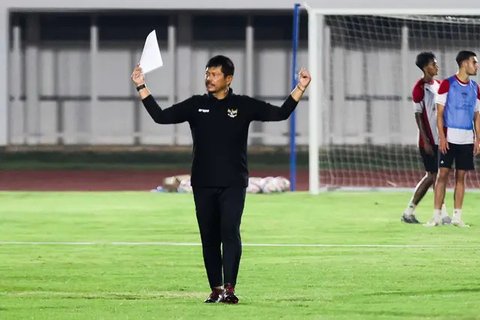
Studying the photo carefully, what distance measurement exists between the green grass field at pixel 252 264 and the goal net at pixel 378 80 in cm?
1398

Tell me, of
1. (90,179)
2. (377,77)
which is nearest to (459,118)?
(90,179)

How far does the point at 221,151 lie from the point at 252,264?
123 inches

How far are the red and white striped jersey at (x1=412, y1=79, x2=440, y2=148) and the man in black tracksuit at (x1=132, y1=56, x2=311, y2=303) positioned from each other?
7842mm

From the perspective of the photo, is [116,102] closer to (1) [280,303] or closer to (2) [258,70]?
(2) [258,70]

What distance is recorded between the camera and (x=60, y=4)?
39.2m

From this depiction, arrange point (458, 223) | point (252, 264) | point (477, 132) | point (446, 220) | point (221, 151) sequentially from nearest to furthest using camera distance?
point (221, 151) → point (252, 264) → point (477, 132) → point (458, 223) → point (446, 220)

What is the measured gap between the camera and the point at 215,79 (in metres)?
10.8

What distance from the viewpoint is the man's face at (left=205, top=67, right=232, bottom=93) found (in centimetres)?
1078

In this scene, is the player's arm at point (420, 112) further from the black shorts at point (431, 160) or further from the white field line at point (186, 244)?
the white field line at point (186, 244)

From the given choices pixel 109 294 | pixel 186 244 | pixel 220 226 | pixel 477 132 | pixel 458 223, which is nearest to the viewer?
pixel 220 226

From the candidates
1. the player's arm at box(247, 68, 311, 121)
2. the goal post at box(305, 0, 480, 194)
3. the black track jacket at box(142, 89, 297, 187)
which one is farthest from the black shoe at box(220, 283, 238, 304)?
the goal post at box(305, 0, 480, 194)

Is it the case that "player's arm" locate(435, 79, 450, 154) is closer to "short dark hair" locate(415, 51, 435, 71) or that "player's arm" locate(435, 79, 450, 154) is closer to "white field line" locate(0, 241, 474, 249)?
"short dark hair" locate(415, 51, 435, 71)

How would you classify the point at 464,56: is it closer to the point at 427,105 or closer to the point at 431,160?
the point at 427,105

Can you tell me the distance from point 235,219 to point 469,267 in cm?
325
